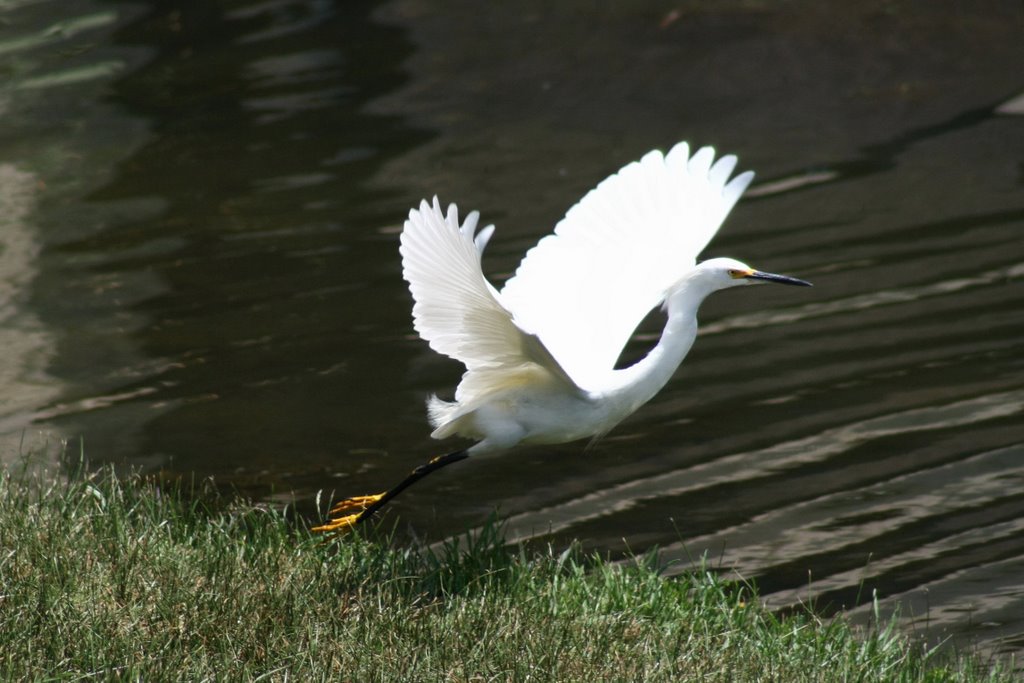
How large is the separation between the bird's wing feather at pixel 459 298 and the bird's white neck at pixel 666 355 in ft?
0.80

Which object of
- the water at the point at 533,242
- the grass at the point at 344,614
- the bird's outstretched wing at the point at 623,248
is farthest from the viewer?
the water at the point at 533,242

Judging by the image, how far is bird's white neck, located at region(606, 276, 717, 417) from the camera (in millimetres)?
4277

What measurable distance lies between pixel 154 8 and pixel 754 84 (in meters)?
5.74

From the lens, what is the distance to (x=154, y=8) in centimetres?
1278

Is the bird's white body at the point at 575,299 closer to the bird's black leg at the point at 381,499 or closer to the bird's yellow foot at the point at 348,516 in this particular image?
the bird's black leg at the point at 381,499

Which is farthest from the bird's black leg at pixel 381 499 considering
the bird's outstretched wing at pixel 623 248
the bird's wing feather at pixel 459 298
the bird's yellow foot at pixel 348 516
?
the bird's outstretched wing at pixel 623 248

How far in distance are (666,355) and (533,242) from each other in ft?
12.1

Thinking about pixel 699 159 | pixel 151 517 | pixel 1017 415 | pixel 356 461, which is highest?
pixel 699 159

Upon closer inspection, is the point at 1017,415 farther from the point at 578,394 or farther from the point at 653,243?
the point at 578,394

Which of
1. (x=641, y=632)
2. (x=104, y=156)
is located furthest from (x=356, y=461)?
(x=104, y=156)

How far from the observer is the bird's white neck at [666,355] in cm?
428

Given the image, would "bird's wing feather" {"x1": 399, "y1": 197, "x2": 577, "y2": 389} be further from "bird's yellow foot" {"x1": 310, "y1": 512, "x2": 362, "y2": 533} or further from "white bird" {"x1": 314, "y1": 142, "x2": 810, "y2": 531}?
"bird's yellow foot" {"x1": 310, "y1": 512, "x2": 362, "y2": 533}

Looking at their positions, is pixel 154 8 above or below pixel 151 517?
above

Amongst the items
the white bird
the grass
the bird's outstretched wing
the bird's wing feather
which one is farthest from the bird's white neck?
the grass
